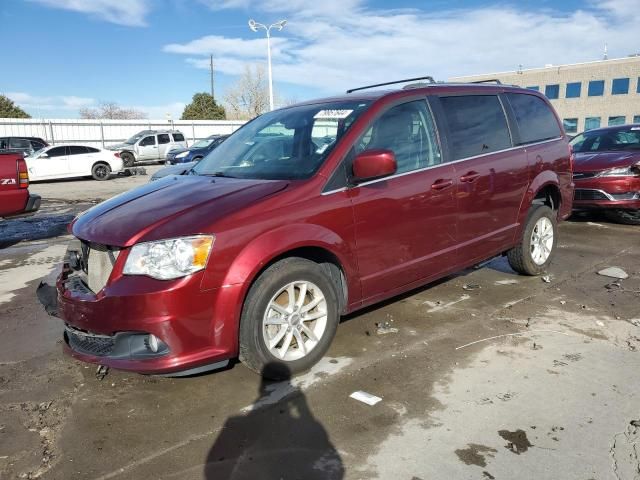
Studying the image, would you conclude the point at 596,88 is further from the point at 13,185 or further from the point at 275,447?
the point at 275,447

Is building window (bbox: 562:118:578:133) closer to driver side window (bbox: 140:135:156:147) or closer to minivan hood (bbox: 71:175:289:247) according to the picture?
driver side window (bbox: 140:135:156:147)

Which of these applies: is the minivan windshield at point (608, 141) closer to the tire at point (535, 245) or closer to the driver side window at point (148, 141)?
the tire at point (535, 245)

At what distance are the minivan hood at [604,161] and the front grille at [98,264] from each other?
298 inches

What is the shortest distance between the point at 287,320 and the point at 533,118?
3.61 meters

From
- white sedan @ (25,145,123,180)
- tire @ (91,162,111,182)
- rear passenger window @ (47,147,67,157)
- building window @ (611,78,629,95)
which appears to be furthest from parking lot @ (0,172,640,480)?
building window @ (611,78,629,95)

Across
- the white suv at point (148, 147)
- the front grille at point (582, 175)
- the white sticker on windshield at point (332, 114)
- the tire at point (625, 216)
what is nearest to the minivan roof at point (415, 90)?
the white sticker on windshield at point (332, 114)

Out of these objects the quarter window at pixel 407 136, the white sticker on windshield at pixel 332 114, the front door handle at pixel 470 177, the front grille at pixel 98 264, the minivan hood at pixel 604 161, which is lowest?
the front grille at pixel 98 264

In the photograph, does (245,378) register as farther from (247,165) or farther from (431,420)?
(247,165)

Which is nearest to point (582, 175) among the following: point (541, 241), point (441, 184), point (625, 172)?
point (625, 172)

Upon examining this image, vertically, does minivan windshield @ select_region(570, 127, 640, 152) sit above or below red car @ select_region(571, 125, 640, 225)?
above

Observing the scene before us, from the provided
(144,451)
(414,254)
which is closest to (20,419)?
(144,451)

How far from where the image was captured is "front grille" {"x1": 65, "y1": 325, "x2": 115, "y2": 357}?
3.08 metres

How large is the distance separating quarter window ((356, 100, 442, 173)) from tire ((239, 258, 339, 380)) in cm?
104

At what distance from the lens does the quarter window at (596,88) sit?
54.4 m
